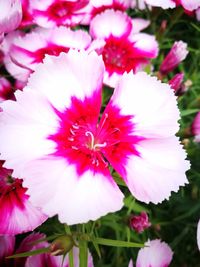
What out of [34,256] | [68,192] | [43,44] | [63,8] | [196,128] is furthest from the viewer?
[63,8]

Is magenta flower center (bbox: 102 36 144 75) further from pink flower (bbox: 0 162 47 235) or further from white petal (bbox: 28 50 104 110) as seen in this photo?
pink flower (bbox: 0 162 47 235)

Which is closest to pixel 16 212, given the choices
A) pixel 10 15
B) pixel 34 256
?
pixel 34 256

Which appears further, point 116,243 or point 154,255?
point 154,255

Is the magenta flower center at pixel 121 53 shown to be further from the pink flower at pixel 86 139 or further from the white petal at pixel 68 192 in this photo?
the white petal at pixel 68 192

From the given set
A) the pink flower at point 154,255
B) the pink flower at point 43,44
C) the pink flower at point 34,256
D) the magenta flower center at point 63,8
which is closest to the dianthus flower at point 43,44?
the pink flower at point 43,44

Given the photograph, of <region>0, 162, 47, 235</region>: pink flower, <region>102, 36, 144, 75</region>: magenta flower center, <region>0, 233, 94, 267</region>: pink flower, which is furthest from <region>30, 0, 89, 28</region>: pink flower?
<region>0, 233, 94, 267</region>: pink flower

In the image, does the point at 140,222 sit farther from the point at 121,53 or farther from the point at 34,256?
the point at 121,53

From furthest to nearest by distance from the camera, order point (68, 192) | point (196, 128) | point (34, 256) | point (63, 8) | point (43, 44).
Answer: point (63, 8)
point (43, 44)
point (196, 128)
point (34, 256)
point (68, 192)
